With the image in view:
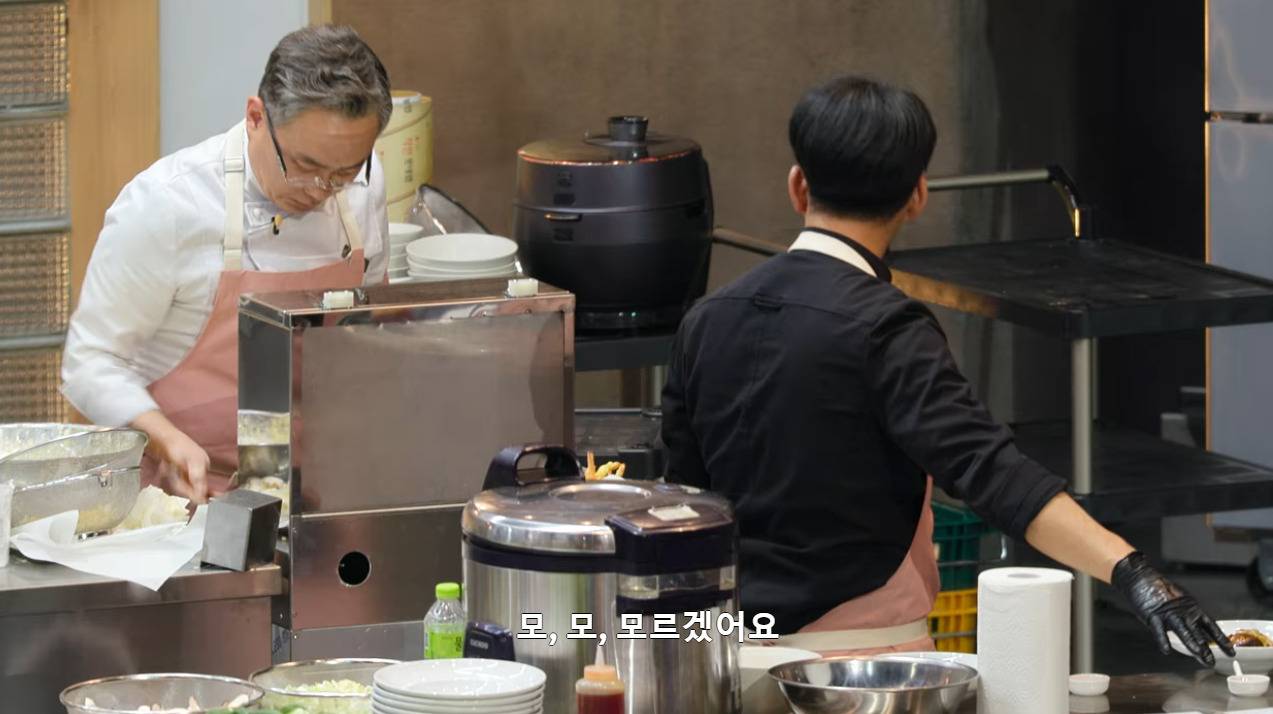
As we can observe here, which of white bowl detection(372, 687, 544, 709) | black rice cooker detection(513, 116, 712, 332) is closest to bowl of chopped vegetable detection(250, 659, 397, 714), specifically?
white bowl detection(372, 687, 544, 709)

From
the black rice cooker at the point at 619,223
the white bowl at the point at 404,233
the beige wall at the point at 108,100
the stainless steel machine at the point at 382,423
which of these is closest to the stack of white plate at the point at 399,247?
the white bowl at the point at 404,233

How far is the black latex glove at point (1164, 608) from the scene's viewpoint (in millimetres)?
2389

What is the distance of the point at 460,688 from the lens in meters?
2.16

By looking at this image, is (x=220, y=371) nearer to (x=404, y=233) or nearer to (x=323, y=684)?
(x=323, y=684)

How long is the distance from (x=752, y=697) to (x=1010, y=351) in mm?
4787

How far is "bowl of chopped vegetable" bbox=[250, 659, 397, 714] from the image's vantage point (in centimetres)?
237

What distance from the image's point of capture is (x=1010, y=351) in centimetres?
708

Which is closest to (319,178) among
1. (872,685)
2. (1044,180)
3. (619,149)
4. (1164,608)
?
(619,149)

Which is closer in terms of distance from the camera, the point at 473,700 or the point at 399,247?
the point at 473,700

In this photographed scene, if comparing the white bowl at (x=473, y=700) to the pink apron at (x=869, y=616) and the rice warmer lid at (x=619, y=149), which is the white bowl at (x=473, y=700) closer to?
the pink apron at (x=869, y=616)

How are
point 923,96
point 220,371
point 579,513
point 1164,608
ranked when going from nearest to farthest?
point 579,513, point 1164,608, point 220,371, point 923,96

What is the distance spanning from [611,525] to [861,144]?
0.75 meters

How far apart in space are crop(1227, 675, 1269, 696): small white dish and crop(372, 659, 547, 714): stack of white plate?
94 centimetres

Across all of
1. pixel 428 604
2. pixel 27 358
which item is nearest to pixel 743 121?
pixel 27 358
